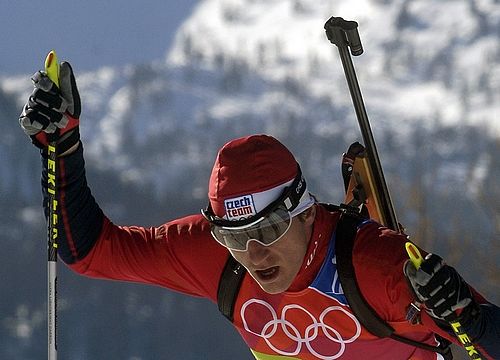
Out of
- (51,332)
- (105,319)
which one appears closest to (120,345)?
(105,319)

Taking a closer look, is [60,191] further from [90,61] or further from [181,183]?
[90,61]

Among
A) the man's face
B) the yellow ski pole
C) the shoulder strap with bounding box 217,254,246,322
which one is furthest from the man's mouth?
the yellow ski pole

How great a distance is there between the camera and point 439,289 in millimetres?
3211

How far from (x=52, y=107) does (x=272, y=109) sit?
117679 mm

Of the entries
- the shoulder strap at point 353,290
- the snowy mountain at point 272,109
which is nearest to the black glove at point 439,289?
the shoulder strap at point 353,290

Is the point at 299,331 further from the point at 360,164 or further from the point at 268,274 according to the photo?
the point at 360,164

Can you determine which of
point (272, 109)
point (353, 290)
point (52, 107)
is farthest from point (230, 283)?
point (272, 109)

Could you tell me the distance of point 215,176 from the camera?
3684 mm

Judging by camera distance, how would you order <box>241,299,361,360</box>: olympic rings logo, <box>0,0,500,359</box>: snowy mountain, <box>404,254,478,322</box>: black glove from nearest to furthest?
1. <box>404,254,478,322</box>: black glove
2. <box>241,299,361,360</box>: olympic rings logo
3. <box>0,0,500,359</box>: snowy mountain

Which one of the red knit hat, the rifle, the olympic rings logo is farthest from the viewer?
the rifle

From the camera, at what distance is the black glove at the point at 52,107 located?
146 inches

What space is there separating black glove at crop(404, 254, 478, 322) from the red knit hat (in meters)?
0.63

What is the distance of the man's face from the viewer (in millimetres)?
3664

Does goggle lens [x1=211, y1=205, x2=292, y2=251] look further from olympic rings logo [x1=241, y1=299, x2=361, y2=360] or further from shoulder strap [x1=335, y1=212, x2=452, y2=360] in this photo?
olympic rings logo [x1=241, y1=299, x2=361, y2=360]
